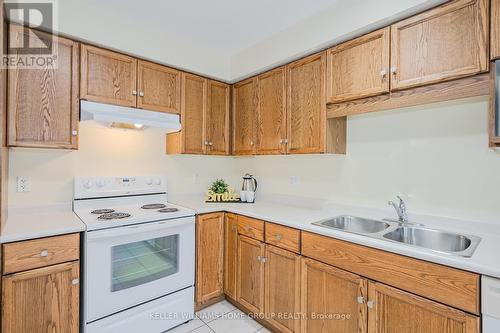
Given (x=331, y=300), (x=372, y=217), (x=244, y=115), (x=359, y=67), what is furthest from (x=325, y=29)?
(x=331, y=300)

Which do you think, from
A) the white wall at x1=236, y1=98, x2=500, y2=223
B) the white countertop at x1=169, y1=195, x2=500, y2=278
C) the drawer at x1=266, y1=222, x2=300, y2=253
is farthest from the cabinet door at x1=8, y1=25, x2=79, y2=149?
the white wall at x1=236, y1=98, x2=500, y2=223

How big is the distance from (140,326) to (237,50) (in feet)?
8.54

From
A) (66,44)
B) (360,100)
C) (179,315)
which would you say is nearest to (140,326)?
(179,315)

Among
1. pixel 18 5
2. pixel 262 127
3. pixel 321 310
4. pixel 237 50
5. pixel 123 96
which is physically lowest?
pixel 321 310

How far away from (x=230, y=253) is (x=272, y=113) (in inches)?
53.5

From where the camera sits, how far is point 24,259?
1481 mm

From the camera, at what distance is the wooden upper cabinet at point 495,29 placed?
50.8 inches

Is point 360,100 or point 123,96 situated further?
point 123,96

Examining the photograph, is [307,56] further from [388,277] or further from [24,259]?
[24,259]

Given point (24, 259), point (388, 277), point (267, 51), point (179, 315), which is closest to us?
point (388, 277)

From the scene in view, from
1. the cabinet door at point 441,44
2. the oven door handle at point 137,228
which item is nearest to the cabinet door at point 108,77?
the oven door handle at point 137,228

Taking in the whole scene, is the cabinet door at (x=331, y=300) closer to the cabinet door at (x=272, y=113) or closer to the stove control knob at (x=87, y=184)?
the cabinet door at (x=272, y=113)

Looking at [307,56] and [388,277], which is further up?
[307,56]

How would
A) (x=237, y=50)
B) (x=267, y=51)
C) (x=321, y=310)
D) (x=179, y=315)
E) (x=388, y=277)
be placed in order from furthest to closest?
(x=237, y=50), (x=267, y=51), (x=179, y=315), (x=321, y=310), (x=388, y=277)
